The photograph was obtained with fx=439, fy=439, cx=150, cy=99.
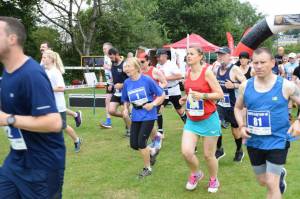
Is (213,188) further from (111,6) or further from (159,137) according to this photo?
(111,6)

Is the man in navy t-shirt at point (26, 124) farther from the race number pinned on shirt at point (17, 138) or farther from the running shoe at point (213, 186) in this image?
the running shoe at point (213, 186)

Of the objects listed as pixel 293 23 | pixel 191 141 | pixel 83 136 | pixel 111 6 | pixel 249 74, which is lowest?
pixel 83 136

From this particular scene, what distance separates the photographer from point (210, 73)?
217 inches

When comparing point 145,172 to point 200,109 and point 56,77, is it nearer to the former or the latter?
point 200,109

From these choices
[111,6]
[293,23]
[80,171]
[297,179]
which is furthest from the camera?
[111,6]

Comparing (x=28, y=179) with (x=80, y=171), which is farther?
(x=80, y=171)

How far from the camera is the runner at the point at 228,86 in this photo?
7.20m

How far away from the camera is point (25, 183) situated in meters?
3.14

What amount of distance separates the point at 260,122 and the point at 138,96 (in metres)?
2.45

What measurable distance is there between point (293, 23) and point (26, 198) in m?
11.5

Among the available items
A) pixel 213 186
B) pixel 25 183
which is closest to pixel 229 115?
pixel 213 186

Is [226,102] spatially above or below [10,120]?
below

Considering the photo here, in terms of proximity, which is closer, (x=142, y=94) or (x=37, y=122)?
(x=37, y=122)

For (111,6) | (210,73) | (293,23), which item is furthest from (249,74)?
(111,6)
